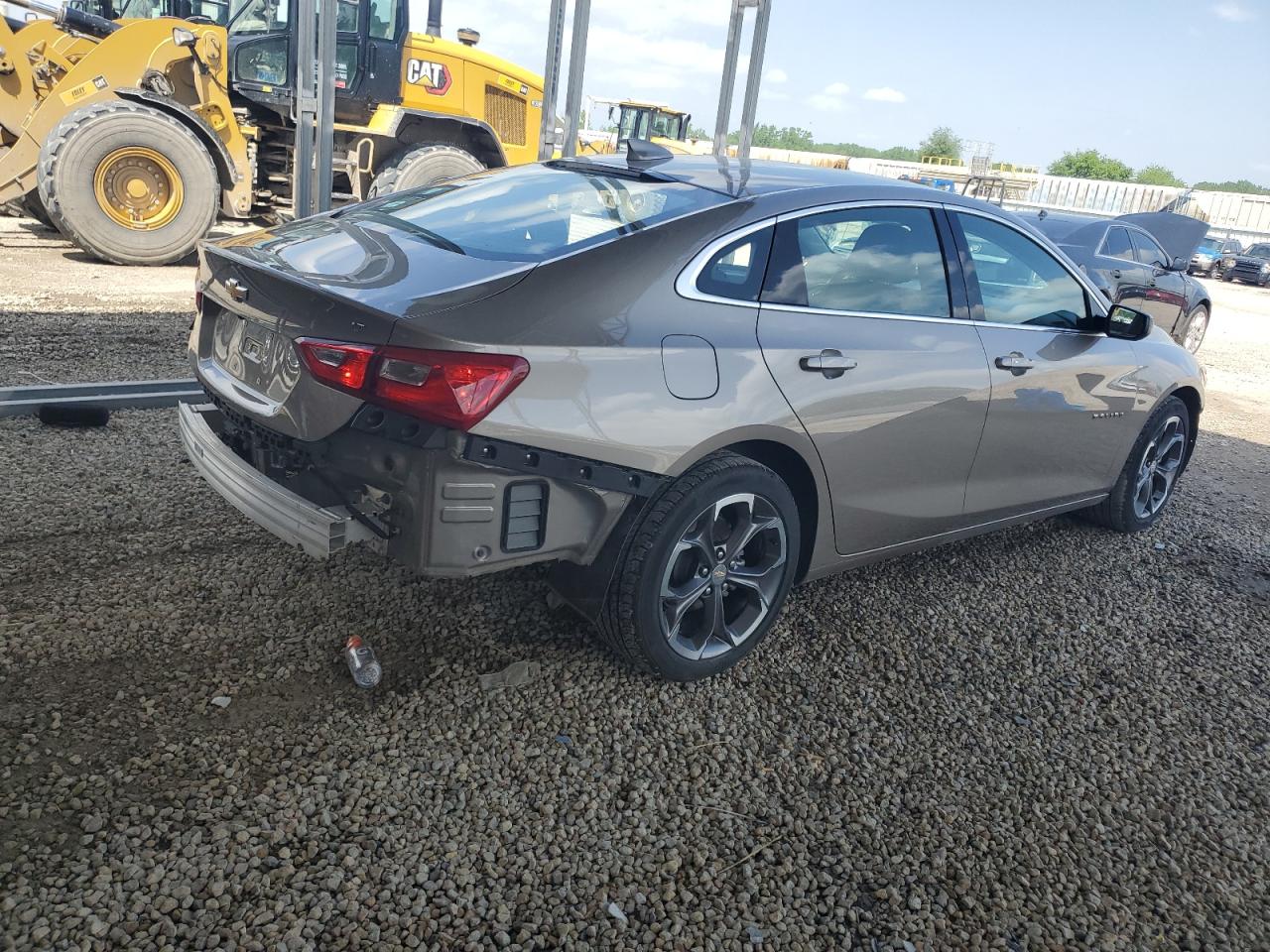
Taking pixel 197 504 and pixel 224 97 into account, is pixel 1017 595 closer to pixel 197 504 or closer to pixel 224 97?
pixel 197 504

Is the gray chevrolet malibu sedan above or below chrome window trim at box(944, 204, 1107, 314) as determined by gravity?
below

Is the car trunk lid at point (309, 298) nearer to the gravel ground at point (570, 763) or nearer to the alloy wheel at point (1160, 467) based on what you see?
the gravel ground at point (570, 763)

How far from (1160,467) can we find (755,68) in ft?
16.8

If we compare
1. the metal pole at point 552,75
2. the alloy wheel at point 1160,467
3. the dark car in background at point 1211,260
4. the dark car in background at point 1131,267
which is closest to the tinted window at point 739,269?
the alloy wheel at point 1160,467

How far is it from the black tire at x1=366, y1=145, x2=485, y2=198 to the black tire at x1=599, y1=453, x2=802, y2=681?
8625 mm

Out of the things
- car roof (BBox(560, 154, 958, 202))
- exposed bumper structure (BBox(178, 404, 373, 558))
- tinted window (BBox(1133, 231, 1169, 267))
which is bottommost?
exposed bumper structure (BBox(178, 404, 373, 558))

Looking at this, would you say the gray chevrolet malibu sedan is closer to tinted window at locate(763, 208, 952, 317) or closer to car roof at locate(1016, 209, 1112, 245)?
tinted window at locate(763, 208, 952, 317)

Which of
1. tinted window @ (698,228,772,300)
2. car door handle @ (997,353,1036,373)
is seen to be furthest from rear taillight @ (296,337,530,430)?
car door handle @ (997,353,1036,373)

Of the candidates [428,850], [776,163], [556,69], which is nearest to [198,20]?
[556,69]

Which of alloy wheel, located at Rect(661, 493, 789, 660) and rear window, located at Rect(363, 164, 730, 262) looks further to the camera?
alloy wheel, located at Rect(661, 493, 789, 660)

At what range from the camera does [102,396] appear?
5.18 metres

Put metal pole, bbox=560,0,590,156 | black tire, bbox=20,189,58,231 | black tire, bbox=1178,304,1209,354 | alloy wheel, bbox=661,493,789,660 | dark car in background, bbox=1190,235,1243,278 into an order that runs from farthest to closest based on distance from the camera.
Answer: dark car in background, bbox=1190,235,1243,278 < black tire, bbox=1178,304,1209,354 < black tire, bbox=20,189,58,231 < metal pole, bbox=560,0,590,156 < alloy wheel, bbox=661,493,789,660

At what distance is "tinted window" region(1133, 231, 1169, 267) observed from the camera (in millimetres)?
11586

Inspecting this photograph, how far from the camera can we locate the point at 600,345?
266 centimetres
